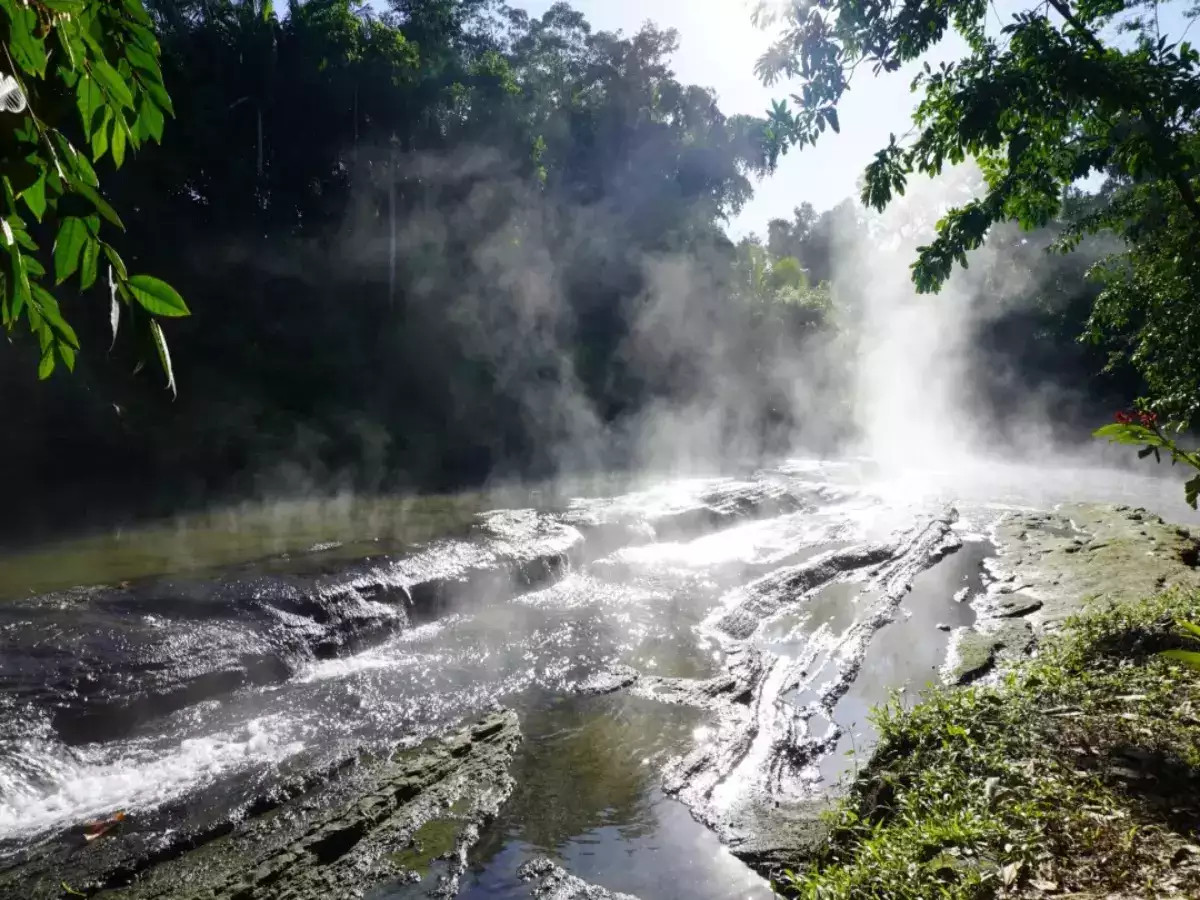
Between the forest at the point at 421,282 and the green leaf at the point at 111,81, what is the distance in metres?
4.15

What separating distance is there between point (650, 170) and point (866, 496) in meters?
17.1

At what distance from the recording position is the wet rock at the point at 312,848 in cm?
322

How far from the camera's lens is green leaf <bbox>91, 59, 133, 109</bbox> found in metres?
0.86

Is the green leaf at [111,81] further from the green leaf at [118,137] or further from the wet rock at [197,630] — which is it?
the wet rock at [197,630]

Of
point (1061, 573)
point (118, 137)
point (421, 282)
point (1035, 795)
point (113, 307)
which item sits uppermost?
point (421, 282)

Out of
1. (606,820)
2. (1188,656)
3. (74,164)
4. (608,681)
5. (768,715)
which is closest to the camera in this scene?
(74,164)

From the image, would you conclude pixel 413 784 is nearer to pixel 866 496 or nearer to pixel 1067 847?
pixel 1067 847

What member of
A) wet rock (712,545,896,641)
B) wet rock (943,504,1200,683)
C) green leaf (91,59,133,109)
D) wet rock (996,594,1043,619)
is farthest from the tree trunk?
green leaf (91,59,133,109)

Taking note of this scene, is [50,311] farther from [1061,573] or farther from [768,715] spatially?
[1061,573]

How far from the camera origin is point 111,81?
0.86m

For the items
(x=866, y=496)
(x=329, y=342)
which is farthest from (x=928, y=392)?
(x=329, y=342)

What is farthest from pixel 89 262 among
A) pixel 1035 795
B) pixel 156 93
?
pixel 1035 795

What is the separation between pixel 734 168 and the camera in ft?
96.5

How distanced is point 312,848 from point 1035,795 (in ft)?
10.6
